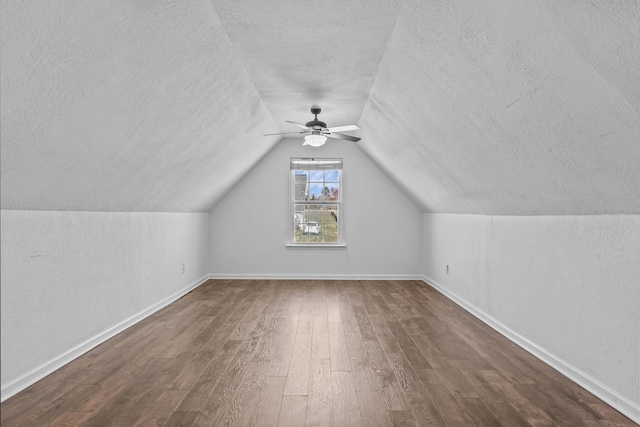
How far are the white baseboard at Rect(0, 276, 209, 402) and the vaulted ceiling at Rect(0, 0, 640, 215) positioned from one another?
1.09m

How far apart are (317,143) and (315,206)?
2.59m

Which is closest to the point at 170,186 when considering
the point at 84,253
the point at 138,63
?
the point at 84,253

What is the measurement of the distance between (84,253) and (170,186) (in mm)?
1361

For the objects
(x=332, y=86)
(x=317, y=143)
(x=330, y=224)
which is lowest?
(x=330, y=224)

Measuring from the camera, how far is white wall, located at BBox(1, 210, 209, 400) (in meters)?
2.60

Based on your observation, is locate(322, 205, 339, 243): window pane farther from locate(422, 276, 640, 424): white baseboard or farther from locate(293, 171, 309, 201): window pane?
locate(422, 276, 640, 424): white baseboard

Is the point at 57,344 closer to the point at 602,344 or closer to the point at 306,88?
the point at 306,88

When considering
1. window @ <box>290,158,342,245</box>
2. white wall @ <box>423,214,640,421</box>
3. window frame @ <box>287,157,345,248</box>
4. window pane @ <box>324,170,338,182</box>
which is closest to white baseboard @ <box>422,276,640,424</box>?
white wall @ <box>423,214,640,421</box>

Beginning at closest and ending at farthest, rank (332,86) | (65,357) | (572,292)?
(572,292) < (65,357) < (332,86)

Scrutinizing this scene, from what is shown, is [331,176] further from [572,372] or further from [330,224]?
[572,372]

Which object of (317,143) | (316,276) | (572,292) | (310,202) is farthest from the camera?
(310,202)

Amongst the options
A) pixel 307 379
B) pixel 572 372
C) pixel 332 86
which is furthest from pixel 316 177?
pixel 572 372

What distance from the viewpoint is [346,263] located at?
283 inches

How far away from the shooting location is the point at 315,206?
732 centimetres
